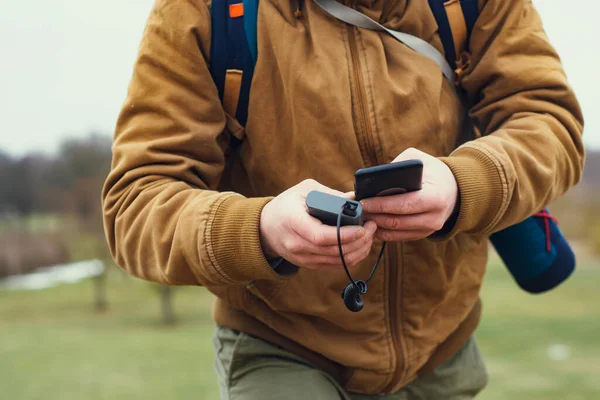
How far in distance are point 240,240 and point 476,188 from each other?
1.30ft

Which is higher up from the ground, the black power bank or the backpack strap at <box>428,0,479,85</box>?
the backpack strap at <box>428,0,479,85</box>

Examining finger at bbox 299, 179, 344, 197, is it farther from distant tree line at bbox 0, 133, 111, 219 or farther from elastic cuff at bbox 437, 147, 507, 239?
distant tree line at bbox 0, 133, 111, 219

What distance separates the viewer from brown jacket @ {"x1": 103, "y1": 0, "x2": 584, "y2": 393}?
4.03 feet

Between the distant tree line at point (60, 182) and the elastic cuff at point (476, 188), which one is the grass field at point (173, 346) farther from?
the elastic cuff at point (476, 188)

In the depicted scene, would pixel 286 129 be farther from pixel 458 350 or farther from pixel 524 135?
pixel 458 350

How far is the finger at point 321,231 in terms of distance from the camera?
102 cm

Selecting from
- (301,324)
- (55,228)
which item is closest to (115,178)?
(301,324)

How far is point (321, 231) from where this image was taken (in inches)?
40.3

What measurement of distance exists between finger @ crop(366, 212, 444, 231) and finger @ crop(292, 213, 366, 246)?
56 millimetres

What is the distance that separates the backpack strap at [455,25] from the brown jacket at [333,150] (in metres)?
0.02

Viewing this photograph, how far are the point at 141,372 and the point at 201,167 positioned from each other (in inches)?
244

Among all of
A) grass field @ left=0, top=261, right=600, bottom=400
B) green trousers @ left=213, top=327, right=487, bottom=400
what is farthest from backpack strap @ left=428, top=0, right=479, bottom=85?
grass field @ left=0, top=261, right=600, bottom=400

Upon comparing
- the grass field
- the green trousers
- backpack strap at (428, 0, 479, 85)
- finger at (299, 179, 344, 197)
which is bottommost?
the grass field

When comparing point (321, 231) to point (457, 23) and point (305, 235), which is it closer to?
point (305, 235)
